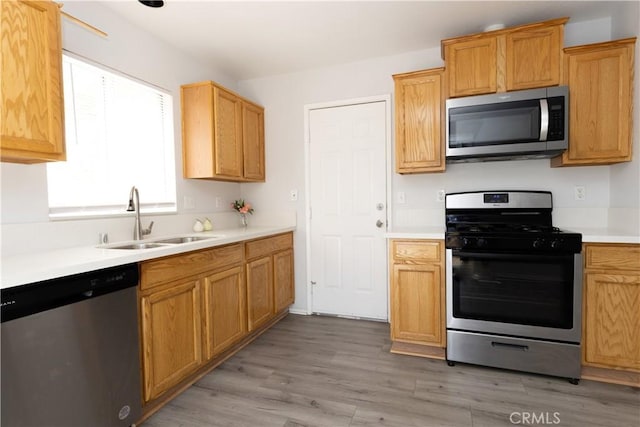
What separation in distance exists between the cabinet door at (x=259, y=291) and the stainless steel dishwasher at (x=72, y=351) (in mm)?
1094

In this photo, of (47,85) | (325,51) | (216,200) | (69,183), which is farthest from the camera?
(216,200)

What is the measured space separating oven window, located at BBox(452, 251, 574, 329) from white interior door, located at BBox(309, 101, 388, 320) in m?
Answer: 0.98

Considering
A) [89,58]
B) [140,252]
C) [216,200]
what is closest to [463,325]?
[140,252]

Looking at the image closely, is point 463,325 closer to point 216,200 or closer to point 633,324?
point 633,324

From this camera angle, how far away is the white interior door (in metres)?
3.18

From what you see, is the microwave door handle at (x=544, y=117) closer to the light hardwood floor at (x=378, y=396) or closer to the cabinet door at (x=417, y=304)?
the cabinet door at (x=417, y=304)

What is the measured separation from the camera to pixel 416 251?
2.46m

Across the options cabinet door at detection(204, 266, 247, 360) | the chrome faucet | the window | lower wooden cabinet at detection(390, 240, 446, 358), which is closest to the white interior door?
lower wooden cabinet at detection(390, 240, 446, 358)

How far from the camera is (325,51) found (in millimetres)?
2971

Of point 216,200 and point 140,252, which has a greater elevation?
point 216,200

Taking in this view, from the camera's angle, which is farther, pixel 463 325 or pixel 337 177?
pixel 337 177

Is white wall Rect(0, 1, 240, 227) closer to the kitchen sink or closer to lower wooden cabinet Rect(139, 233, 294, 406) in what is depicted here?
the kitchen sink

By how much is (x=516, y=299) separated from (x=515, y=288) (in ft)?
0.25

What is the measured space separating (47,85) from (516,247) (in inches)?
112
